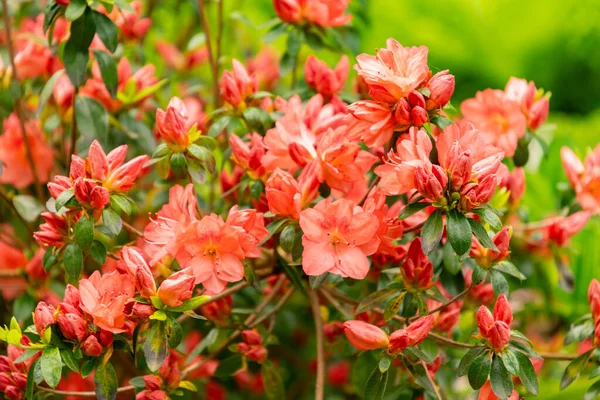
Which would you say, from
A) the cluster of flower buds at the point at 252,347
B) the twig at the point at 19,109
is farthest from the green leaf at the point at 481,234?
the twig at the point at 19,109

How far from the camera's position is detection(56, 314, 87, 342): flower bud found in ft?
2.46

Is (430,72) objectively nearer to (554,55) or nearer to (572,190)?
(572,190)

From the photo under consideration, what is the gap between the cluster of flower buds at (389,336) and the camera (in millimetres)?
783

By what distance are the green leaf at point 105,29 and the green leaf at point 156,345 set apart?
1.27 feet

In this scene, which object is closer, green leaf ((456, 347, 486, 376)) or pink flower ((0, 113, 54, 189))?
green leaf ((456, 347, 486, 376))

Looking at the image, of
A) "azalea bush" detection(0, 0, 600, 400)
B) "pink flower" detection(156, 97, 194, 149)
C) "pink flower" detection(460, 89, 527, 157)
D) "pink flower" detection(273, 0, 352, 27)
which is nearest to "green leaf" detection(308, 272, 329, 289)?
"azalea bush" detection(0, 0, 600, 400)

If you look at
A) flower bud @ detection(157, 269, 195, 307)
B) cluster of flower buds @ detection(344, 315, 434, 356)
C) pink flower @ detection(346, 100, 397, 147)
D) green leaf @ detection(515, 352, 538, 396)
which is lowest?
green leaf @ detection(515, 352, 538, 396)

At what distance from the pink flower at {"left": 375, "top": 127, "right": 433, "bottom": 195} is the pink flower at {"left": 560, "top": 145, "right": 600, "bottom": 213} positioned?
0.43 m

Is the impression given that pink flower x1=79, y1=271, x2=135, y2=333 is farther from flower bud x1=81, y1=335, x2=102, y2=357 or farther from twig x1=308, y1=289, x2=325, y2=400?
twig x1=308, y1=289, x2=325, y2=400

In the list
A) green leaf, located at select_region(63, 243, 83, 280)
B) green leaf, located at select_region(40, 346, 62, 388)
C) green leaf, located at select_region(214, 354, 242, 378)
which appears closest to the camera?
green leaf, located at select_region(40, 346, 62, 388)

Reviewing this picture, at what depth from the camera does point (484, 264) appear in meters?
0.85

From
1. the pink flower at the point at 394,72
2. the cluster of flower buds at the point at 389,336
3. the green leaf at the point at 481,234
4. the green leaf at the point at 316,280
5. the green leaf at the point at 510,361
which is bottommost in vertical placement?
the green leaf at the point at 510,361

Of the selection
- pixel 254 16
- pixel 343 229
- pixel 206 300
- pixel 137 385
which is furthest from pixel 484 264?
pixel 254 16

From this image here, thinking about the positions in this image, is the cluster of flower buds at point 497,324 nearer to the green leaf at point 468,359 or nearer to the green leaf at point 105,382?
the green leaf at point 468,359
